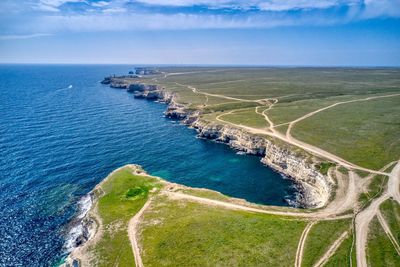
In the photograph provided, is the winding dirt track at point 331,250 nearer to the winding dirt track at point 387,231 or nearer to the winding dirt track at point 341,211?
the winding dirt track at point 341,211

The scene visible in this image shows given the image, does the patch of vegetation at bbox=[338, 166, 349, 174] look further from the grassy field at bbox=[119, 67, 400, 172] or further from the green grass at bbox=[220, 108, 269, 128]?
the green grass at bbox=[220, 108, 269, 128]

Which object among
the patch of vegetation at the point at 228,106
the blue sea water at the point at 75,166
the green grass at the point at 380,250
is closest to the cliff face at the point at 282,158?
the blue sea water at the point at 75,166

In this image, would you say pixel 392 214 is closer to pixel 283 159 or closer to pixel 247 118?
pixel 283 159

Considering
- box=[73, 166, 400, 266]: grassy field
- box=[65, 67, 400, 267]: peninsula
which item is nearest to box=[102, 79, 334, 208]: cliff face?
box=[65, 67, 400, 267]: peninsula

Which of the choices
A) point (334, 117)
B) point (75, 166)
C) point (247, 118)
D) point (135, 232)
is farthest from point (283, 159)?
point (75, 166)

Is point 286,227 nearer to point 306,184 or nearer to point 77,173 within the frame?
point 306,184

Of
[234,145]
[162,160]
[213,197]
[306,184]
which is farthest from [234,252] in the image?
[234,145]

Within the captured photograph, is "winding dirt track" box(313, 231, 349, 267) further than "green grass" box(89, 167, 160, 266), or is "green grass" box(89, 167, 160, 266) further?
"green grass" box(89, 167, 160, 266)

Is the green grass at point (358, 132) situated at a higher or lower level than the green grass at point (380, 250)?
higher
